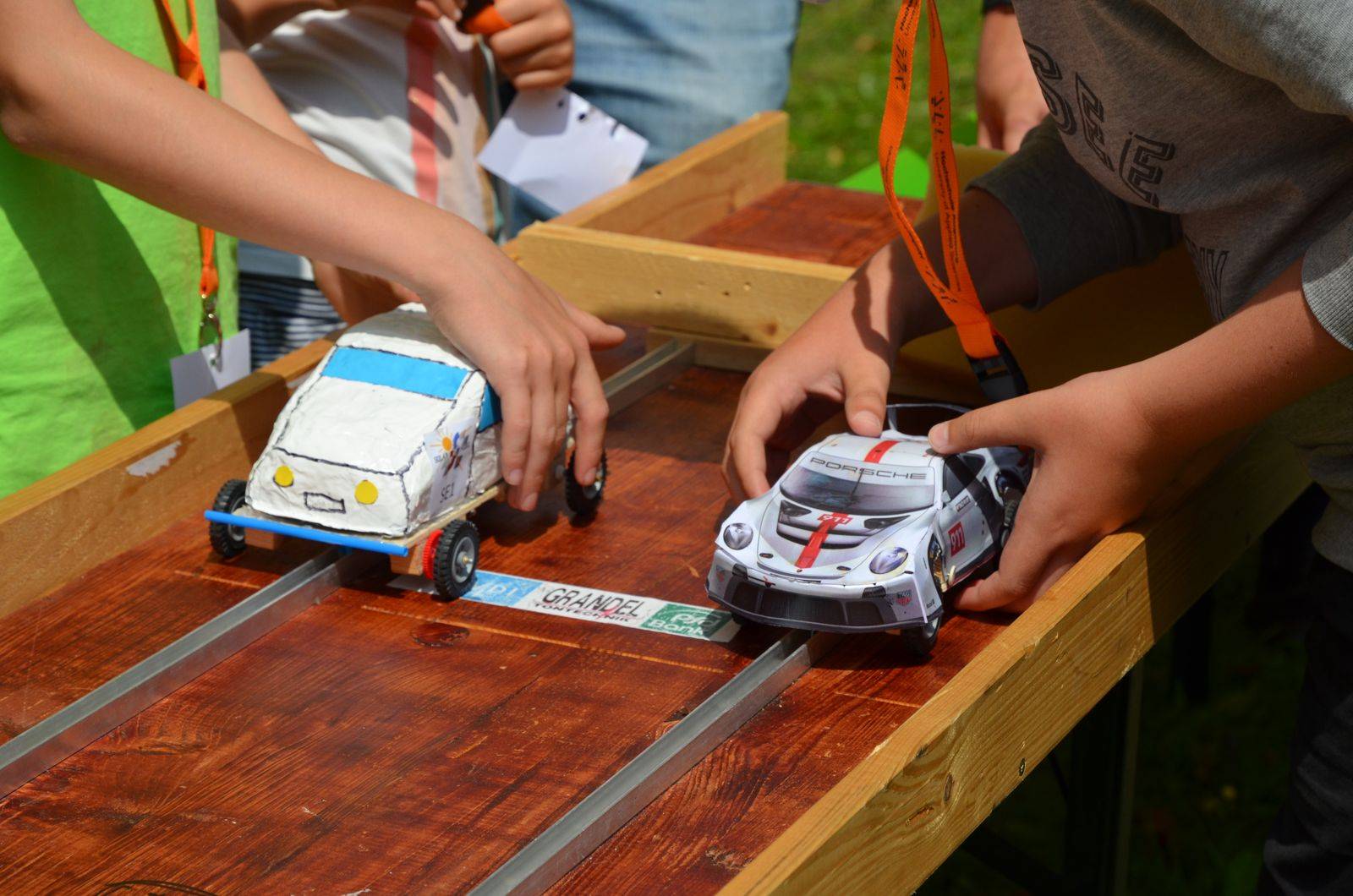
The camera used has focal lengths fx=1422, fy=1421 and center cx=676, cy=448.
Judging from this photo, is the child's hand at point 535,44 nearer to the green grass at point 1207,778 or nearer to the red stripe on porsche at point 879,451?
the red stripe on porsche at point 879,451

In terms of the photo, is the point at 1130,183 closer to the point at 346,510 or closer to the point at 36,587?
the point at 346,510

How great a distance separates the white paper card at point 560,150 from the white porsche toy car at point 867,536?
124cm

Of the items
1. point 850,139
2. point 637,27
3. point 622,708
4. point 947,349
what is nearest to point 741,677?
point 622,708

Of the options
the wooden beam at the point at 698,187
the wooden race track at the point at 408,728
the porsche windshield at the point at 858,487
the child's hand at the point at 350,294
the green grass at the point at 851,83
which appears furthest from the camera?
the green grass at the point at 851,83

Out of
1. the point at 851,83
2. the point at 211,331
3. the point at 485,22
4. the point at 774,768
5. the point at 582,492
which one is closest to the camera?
the point at 774,768

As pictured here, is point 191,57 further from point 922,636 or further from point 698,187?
point 922,636

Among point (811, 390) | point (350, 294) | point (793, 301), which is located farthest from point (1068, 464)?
point (350, 294)

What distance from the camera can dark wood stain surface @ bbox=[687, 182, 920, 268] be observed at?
2.34 m

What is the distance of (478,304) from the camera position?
152cm

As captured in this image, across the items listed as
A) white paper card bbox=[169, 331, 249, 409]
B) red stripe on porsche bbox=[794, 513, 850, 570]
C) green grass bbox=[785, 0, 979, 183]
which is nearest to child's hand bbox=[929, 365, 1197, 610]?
red stripe on porsche bbox=[794, 513, 850, 570]

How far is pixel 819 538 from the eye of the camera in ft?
4.27

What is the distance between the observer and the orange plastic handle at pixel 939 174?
4.62 ft

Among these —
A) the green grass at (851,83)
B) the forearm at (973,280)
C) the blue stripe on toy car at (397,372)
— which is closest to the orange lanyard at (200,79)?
the blue stripe on toy car at (397,372)

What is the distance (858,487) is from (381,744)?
0.50 metres
